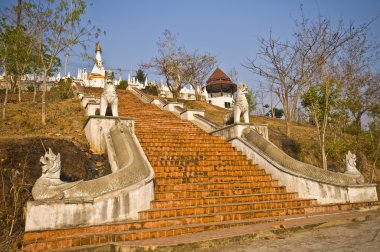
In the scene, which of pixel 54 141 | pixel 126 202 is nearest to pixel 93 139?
pixel 54 141

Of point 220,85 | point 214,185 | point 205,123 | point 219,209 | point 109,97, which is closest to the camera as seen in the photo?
point 219,209

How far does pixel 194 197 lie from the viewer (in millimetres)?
6648

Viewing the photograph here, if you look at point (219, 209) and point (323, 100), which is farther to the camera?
point (323, 100)

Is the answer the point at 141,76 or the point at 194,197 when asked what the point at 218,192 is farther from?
the point at 141,76

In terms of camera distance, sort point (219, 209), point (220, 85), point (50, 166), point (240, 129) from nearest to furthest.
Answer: point (50, 166)
point (219, 209)
point (240, 129)
point (220, 85)

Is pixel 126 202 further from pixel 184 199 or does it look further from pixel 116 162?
pixel 116 162

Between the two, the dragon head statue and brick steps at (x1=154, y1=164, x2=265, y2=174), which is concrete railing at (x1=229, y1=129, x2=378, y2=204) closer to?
brick steps at (x1=154, y1=164, x2=265, y2=174)

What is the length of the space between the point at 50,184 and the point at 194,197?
3.06m

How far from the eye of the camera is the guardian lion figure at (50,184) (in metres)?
4.88

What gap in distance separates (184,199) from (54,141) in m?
4.47

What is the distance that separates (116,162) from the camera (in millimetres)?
7371

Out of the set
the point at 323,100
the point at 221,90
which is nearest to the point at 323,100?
the point at 323,100

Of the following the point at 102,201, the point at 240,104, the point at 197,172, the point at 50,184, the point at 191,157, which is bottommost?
the point at 102,201

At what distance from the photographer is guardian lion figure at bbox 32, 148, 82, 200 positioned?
488 centimetres
